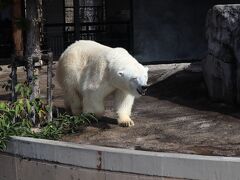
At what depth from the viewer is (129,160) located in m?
5.64

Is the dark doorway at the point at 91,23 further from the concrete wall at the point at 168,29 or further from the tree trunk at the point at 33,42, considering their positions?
the tree trunk at the point at 33,42

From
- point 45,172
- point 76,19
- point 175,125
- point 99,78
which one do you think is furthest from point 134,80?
point 76,19

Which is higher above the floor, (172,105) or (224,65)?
(224,65)

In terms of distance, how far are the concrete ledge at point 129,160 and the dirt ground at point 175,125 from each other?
0.64m

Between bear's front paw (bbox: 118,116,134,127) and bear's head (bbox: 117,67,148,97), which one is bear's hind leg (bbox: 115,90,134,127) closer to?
bear's front paw (bbox: 118,116,134,127)

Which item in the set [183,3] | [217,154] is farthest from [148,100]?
[183,3]

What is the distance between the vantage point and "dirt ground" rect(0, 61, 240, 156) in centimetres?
644

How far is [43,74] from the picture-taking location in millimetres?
12805

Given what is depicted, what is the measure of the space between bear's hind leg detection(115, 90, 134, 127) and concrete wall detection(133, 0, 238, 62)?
8625mm

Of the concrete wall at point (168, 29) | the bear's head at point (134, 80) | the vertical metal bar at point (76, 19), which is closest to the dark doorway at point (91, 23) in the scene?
the concrete wall at point (168, 29)

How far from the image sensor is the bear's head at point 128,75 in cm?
675

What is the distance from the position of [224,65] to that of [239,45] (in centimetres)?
43

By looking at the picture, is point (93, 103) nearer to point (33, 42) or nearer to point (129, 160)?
point (33, 42)

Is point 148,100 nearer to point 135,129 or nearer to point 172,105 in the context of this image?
point 172,105
